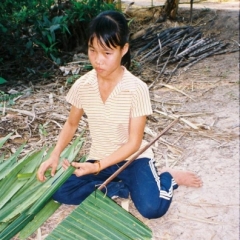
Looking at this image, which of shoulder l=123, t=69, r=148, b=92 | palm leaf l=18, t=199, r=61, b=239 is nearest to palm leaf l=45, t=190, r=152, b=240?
palm leaf l=18, t=199, r=61, b=239

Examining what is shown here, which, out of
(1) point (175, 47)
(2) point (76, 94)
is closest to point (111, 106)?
(2) point (76, 94)

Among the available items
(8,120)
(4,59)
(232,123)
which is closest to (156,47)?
(4,59)

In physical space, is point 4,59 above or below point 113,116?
below

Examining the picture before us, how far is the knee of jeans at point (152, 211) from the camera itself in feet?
5.90

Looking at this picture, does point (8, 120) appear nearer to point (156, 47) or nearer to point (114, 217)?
point (114, 217)

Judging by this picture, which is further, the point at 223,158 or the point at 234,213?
the point at 223,158

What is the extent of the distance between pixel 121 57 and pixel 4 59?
295 centimetres

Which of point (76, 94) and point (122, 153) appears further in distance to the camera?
point (76, 94)

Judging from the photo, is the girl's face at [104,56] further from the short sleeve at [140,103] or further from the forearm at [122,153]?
the forearm at [122,153]

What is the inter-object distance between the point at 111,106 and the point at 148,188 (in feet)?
1.33

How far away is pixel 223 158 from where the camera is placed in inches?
94.1

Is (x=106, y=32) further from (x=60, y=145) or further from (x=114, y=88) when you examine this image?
(x=60, y=145)

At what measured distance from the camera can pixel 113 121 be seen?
5.92ft

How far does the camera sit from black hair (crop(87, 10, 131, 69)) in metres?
1.61
